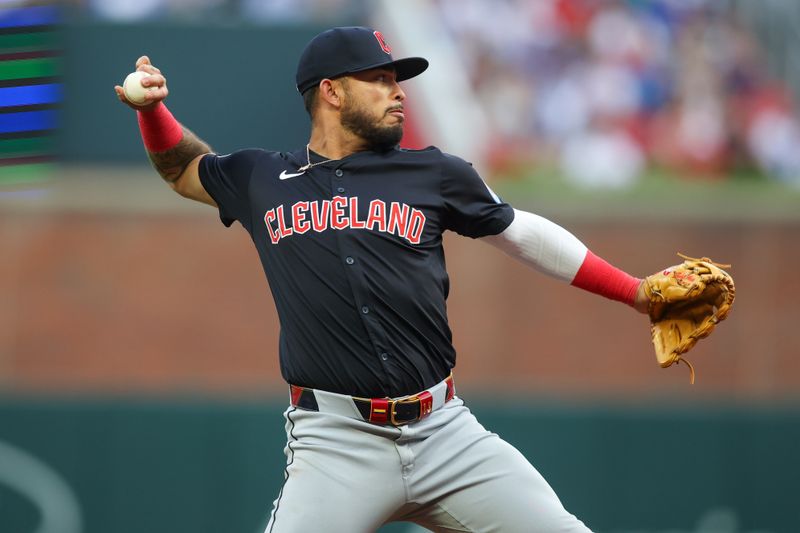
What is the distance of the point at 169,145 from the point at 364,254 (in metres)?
0.89

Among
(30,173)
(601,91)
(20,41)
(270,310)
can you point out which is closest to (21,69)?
(20,41)

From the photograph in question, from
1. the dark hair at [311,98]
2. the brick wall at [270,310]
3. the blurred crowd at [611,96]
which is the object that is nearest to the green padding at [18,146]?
the dark hair at [311,98]

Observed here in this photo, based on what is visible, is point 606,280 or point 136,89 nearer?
point 136,89

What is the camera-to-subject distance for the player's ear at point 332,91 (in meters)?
4.39

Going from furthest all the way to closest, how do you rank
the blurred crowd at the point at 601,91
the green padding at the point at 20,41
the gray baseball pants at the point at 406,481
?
the blurred crowd at the point at 601,91 → the green padding at the point at 20,41 → the gray baseball pants at the point at 406,481

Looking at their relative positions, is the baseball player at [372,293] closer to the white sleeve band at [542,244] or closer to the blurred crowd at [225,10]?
the white sleeve band at [542,244]

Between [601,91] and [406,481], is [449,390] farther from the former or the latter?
[601,91]

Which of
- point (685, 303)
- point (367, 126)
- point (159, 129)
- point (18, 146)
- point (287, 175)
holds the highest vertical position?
point (18, 146)

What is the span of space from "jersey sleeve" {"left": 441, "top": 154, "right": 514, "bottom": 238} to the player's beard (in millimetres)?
201

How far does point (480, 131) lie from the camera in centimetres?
1219

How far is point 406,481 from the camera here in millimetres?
4152

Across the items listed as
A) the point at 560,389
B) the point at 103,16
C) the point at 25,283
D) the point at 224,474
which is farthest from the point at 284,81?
the point at 224,474

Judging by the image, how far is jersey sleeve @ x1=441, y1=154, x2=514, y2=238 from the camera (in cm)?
435

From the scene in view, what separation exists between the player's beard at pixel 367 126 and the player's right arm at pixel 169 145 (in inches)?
23.8
